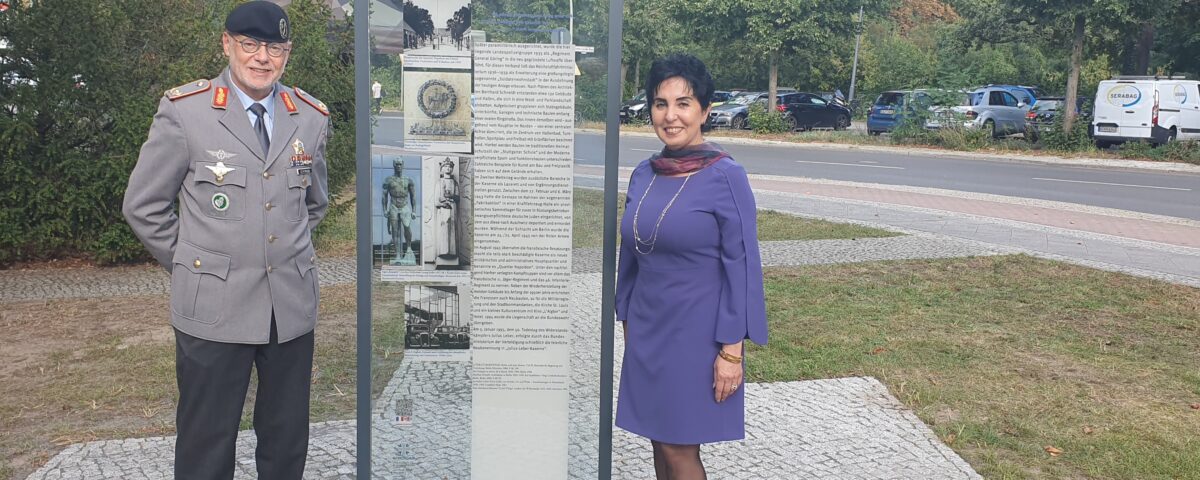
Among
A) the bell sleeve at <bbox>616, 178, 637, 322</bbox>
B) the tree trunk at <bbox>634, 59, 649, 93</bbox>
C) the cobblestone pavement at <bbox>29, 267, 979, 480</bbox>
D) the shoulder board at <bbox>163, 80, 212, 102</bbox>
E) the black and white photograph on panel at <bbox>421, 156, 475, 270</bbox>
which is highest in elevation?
the tree trunk at <bbox>634, 59, 649, 93</bbox>

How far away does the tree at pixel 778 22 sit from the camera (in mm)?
31828

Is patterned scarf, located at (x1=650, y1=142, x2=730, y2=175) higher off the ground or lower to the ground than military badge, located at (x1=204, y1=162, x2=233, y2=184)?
higher

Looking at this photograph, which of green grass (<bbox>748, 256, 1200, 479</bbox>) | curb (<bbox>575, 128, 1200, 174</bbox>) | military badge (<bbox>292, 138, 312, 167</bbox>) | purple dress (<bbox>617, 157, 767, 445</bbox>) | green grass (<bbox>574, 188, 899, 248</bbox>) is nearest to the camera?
purple dress (<bbox>617, 157, 767, 445</bbox>)

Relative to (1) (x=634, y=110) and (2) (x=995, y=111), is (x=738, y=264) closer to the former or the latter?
(2) (x=995, y=111)

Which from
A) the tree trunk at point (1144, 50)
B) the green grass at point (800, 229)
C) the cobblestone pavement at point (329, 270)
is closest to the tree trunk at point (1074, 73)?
the tree trunk at point (1144, 50)

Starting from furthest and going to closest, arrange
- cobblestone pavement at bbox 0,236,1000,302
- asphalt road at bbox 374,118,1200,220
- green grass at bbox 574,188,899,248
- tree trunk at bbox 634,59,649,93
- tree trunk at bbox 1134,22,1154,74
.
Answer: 1. tree trunk at bbox 634,59,649,93
2. tree trunk at bbox 1134,22,1154,74
3. asphalt road at bbox 374,118,1200,220
4. green grass at bbox 574,188,899,248
5. cobblestone pavement at bbox 0,236,1000,302

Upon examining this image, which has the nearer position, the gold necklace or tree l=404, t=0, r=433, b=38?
the gold necklace

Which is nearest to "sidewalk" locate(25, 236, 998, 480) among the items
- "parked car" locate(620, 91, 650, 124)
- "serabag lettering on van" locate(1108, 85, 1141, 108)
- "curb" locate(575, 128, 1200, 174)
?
"curb" locate(575, 128, 1200, 174)

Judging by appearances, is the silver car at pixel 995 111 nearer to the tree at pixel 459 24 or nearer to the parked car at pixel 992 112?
the parked car at pixel 992 112

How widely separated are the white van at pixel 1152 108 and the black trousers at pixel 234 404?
23.1 m

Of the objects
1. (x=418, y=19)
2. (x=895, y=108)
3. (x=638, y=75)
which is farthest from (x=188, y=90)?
(x=638, y=75)

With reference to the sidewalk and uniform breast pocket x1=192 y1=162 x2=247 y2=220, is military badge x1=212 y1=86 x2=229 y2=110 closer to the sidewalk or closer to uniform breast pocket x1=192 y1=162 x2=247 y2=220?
uniform breast pocket x1=192 y1=162 x2=247 y2=220

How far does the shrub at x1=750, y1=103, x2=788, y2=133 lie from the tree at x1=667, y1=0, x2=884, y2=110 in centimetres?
109

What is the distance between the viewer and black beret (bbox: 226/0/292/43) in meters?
2.97
